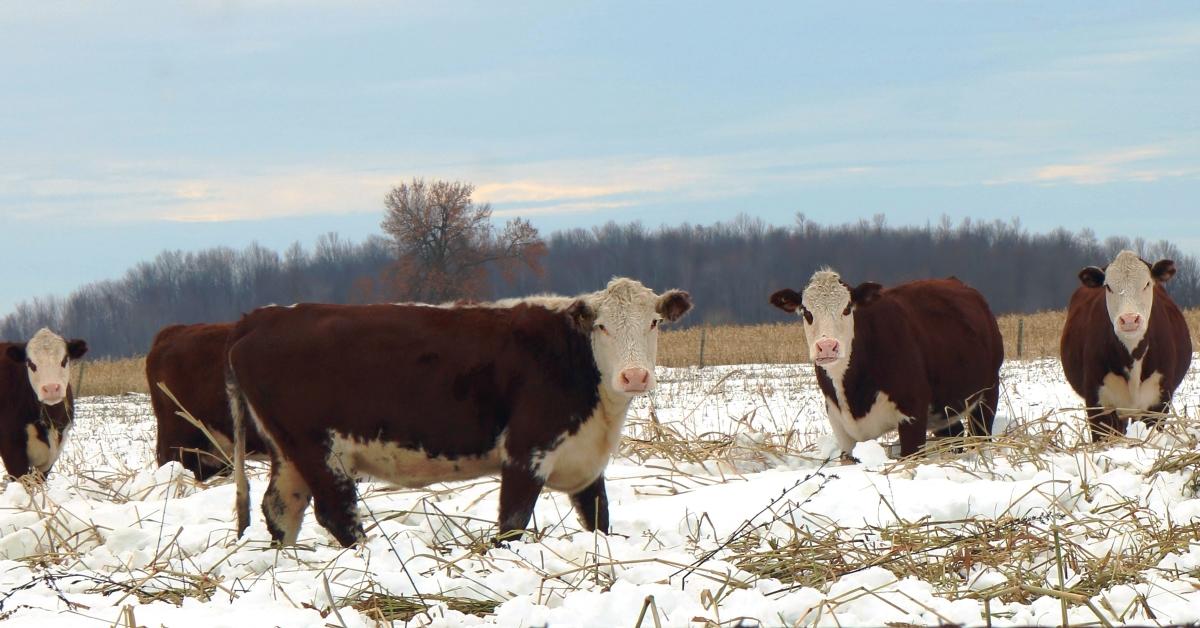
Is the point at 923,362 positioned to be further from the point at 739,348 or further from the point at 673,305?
the point at 739,348

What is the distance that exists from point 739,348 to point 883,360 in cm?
2649

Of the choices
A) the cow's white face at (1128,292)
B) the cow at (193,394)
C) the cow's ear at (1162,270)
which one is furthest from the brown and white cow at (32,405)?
the cow's ear at (1162,270)

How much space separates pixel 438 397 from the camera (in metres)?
6.99

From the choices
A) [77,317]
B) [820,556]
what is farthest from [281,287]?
[820,556]

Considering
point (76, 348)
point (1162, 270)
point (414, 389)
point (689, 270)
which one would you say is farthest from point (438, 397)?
point (689, 270)

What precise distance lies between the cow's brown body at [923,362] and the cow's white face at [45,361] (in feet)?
27.0

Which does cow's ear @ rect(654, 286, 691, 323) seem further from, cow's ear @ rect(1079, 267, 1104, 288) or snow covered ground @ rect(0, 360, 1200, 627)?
cow's ear @ rect(1079, 267, 1104, 288)

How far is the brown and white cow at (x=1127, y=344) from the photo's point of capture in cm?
1098

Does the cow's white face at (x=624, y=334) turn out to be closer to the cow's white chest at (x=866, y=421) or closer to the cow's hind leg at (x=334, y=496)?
the cow's hind leg at (x=334, y=496)

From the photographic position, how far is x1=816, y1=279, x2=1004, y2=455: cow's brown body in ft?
31.3

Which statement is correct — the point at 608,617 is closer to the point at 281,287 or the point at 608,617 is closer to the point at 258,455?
the point at 258,455

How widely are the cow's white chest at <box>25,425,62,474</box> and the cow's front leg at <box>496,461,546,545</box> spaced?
27.6ft

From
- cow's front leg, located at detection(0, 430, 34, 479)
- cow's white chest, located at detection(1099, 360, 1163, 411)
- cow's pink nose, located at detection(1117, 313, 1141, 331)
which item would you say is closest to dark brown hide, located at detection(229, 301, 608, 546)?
cow's pink nose, located at detection(1117, 313, 1141, 331)

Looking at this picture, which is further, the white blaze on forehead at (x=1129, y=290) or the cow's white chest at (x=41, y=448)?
the cow's white chest at (x=41, y=448)
